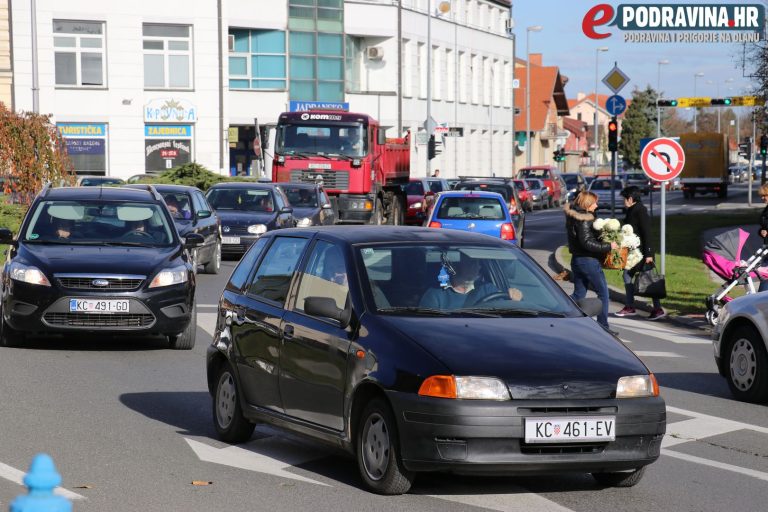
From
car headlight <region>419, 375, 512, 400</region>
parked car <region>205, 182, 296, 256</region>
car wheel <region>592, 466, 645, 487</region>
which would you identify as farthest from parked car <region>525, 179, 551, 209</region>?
car headlight <region>419, 375, 512, 400</region>

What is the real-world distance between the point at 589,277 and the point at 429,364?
31.3ft

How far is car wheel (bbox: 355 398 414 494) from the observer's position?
718 cm

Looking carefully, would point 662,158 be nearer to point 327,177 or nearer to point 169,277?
point 169,277

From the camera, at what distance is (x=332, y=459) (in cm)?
855

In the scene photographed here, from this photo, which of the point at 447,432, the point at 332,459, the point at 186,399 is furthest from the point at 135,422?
the point at 447,432

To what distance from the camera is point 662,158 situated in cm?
2284

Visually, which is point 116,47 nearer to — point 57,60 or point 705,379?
point 57,60

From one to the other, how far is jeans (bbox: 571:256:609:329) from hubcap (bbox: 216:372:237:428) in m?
7.70

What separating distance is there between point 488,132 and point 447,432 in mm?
81659

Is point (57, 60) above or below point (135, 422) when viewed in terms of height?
above

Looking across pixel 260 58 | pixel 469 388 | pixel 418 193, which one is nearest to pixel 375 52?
pixel 260 58

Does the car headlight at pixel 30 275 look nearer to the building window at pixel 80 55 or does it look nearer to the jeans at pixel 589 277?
the jeans at pixel 589 277

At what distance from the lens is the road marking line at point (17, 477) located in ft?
24.0

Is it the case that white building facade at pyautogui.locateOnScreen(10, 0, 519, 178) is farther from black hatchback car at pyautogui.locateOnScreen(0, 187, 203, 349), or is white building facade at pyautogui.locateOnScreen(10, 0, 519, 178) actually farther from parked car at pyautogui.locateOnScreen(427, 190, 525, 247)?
black hatchback car at pyautogui.locateOnScreen(0, 187, 203, 349)
